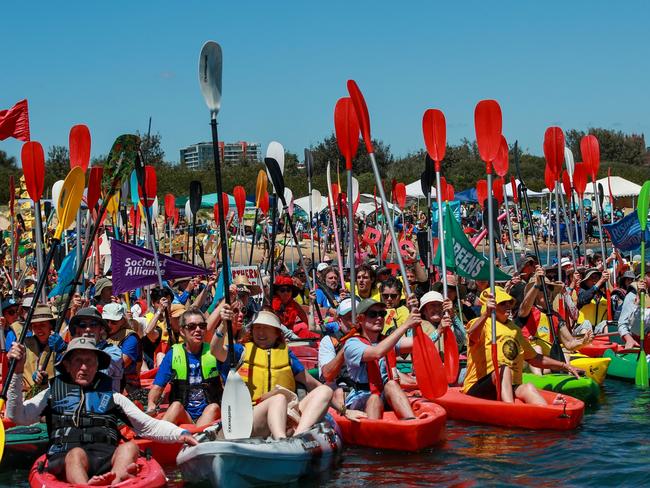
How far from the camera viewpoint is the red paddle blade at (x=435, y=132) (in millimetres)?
9141

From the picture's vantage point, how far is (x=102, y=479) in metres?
5.68

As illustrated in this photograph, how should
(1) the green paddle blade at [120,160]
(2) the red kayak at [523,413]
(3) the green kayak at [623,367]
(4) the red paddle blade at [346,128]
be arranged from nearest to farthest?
(1) the green paddle blade at [120,160], (2) the red kayak at [523,413], (4) the red paddle blade at [346,128], (3) the green kayak at [623,367]

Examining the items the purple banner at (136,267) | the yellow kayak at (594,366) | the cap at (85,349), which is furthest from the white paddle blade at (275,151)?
the cap at (85,349)

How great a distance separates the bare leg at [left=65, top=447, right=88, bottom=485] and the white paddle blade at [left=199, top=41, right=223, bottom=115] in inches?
92.2

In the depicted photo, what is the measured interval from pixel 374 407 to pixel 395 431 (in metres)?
0.33

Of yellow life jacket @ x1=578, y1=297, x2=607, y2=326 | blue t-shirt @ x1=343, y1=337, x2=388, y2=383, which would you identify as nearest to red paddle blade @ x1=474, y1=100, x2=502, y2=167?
blue t-shirt @ x1=343, y1=337, x2=388, y2=383

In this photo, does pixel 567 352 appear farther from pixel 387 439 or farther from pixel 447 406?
pixel 387 439

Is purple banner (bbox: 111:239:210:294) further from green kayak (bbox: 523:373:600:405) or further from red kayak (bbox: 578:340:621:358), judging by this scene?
red kayak (bbox: 578:340:621:358)

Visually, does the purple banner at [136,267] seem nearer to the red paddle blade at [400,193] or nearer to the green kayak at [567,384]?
the green kayak at [567,384]

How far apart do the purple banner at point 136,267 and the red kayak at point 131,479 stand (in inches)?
177

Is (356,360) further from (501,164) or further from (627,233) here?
(627,233)

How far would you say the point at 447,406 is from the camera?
8742 mm

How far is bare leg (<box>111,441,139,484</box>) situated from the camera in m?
5.77

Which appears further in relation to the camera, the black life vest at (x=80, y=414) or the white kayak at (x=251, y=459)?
the white kayak at (x=251, y=459)
